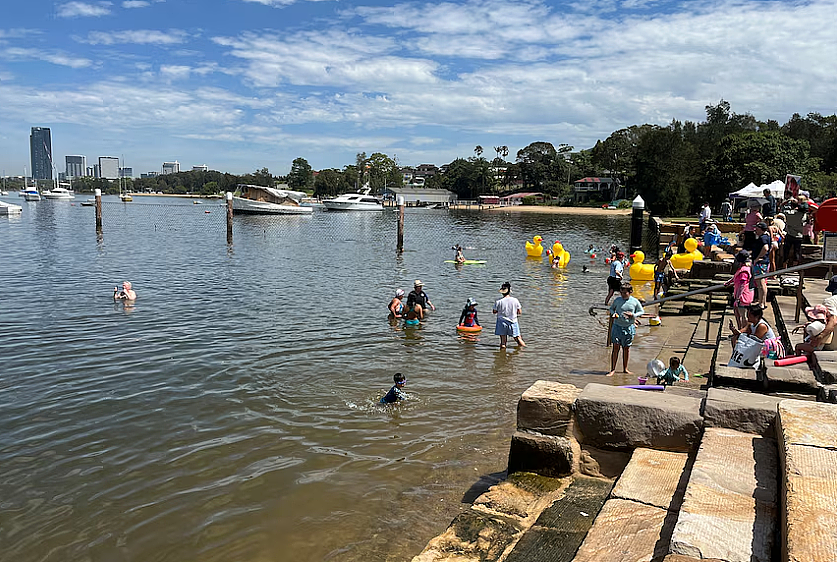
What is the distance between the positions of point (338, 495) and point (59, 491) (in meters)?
3.40

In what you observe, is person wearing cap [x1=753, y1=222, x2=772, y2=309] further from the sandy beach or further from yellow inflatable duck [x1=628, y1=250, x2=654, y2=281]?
the sandy beach

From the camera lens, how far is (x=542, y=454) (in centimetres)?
578

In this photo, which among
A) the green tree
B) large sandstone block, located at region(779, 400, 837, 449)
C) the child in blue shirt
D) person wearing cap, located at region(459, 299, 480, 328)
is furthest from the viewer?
the green tree

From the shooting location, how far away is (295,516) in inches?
267

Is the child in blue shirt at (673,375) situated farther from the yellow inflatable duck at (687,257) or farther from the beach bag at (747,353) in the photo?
the yellow inflatable duck at (687,257)

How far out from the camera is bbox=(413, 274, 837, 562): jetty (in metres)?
3.44

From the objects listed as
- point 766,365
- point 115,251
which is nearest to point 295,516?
point 766,365

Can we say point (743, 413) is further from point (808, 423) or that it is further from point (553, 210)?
point (553, 210)

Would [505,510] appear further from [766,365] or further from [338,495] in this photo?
[766,365]

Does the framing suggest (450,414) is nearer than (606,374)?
Yes

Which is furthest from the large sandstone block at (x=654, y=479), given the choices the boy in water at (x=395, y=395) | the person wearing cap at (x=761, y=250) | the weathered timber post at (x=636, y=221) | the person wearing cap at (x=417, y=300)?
the weathered timber post at (x=636, y=221)

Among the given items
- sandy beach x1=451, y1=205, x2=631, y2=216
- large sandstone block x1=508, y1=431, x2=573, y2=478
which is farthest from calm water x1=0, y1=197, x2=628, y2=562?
sandy beach x1=451, y1=205, x2=631, y2=216

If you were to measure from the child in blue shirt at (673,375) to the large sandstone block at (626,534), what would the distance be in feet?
17.3

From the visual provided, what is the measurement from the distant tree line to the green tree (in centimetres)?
3144
